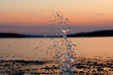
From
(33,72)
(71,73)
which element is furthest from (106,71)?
(33,72)

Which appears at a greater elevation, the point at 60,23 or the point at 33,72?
the point at 60,23

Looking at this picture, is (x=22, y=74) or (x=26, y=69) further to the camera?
(x=26, y=69)

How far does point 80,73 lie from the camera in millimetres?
19859

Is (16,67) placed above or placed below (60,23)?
below

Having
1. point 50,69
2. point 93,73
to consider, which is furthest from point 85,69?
point 50,69

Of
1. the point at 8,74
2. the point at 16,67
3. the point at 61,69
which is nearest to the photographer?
the point at 8,74

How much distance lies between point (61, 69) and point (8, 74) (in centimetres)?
474

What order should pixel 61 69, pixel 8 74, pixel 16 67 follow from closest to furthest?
pixel 8 74 → pixel 61 69 → pixel 16 67

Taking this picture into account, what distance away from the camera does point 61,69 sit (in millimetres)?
21219

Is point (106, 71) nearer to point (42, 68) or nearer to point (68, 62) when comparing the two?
point (68, 62)

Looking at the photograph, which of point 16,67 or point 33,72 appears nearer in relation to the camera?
point 33,72

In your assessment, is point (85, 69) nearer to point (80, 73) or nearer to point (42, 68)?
point (80, 73)

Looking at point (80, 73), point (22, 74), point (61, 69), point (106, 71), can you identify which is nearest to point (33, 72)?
point (22, 74)

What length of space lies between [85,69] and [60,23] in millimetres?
4898
